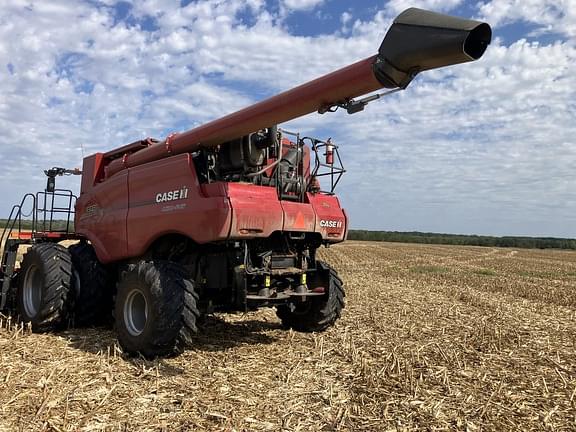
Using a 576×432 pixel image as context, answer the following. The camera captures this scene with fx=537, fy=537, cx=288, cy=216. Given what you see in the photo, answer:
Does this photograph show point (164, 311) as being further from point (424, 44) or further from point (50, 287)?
point (424, 44)

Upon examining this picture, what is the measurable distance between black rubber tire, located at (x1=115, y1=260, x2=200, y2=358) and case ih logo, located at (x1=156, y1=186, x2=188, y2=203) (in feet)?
2.64

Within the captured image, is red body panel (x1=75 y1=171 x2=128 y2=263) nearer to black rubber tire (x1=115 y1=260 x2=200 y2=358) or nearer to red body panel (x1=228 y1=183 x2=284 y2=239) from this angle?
black rubber tire (x1=115 y1=260 x2=200 y2=358)

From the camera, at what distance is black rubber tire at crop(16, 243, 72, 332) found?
7488mm

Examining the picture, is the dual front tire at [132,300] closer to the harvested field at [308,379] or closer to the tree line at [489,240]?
the harvested field at [308,379]

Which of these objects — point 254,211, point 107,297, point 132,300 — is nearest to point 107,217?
point 107,297

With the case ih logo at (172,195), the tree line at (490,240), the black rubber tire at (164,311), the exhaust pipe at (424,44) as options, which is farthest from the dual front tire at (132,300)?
the tree line at (490,240)

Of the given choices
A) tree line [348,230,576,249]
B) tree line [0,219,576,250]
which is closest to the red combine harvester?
tree line [0,219,576,250]

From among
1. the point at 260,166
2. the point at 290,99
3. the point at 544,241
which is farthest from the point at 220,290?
the point at 544,241

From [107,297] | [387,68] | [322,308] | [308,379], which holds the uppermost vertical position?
[387,68]

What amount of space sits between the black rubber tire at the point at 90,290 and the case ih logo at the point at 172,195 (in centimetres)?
194

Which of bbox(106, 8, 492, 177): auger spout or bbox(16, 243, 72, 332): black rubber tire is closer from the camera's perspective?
bbox(106, 8, 492, 177): auger spout

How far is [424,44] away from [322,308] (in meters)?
4.45

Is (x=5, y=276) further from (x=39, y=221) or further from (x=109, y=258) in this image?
(x=109, y=258)

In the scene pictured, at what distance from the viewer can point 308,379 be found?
540cm
